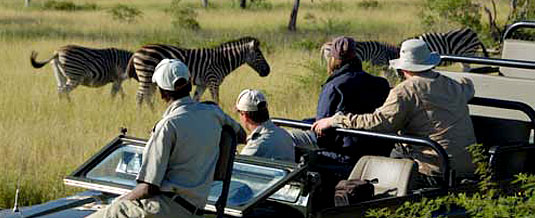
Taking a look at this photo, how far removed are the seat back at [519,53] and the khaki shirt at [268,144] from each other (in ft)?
9.31

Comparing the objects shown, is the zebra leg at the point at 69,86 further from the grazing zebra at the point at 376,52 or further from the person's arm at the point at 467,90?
the person's arm at the point at 467,90

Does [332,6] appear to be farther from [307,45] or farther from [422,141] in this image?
[422,141]

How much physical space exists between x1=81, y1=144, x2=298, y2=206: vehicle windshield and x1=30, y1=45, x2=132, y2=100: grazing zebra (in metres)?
10.3

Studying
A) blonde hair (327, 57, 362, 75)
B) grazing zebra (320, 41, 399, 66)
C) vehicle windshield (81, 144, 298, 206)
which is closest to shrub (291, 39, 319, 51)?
grazing zebra (320, 41, 399, 66)

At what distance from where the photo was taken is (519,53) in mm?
8250

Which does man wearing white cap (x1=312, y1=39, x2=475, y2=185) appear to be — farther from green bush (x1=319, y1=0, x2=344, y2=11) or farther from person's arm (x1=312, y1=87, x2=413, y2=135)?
green bush (x1=319, y1=0, x2=344, y2=11)

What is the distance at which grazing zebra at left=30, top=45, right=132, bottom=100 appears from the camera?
1602 cm

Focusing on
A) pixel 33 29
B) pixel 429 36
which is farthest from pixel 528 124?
pixel 33 29

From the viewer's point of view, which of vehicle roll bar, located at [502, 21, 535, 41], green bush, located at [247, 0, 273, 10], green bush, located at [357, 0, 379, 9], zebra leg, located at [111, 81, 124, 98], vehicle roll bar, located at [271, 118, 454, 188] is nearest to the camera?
vehicle roll bar, located at [271, 118, 454, 188]

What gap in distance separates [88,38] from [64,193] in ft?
52.1

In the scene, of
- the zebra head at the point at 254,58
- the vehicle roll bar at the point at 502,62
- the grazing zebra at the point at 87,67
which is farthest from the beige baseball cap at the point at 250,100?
the grazing zebra at the point at 87,67

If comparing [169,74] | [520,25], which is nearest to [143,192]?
[169,74]

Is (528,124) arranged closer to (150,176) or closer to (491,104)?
(491,104)

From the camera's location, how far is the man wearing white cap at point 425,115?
623 cm
